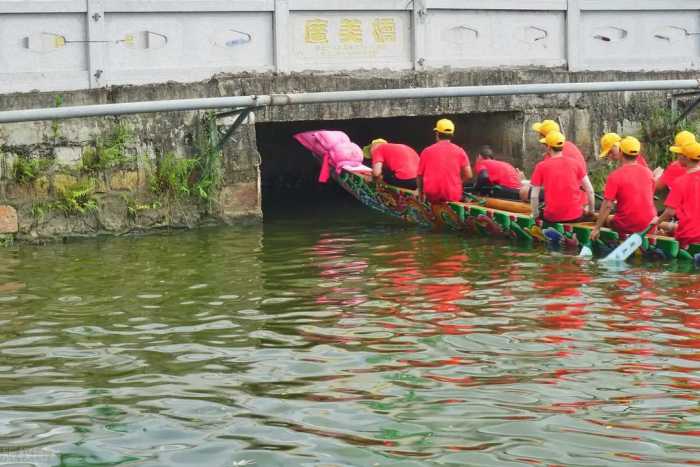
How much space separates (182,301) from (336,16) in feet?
21.9

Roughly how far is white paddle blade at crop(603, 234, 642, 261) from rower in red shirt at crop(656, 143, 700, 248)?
502 millimetres

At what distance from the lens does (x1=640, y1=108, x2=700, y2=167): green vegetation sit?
61.1ft

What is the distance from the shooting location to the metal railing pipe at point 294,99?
13.5 m

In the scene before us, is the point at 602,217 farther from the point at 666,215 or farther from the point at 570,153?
the point at 570,153

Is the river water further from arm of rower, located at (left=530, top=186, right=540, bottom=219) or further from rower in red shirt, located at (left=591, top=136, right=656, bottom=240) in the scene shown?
rower in red shirt, located at (left=591, top=136, right=656, bottom=240)

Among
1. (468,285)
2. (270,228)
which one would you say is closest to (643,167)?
(468,285)

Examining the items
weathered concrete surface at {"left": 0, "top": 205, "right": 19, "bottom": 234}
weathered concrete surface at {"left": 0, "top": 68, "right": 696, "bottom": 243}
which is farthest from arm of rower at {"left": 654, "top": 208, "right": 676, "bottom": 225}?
weathered concrete surface at {"left": 0, "top": 205, "right": 19, "bottom": 234}

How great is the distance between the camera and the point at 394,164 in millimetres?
16828

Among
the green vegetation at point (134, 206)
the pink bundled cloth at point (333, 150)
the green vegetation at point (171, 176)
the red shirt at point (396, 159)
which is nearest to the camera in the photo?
the green vegetation at point (134, 206)

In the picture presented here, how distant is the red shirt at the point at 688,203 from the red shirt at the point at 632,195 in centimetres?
74

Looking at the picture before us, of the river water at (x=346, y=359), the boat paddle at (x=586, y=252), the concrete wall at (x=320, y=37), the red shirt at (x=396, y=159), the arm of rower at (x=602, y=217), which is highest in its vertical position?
the concrete wall at (x=320, y=37)

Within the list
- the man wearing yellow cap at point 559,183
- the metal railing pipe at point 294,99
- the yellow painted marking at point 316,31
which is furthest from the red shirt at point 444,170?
the yellow painted marking at point 316,31

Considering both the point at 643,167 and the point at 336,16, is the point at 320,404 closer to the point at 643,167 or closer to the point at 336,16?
the point at 643,167

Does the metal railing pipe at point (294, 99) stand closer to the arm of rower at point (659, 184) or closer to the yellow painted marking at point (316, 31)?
the yellow painted marking at point (316, 31)
